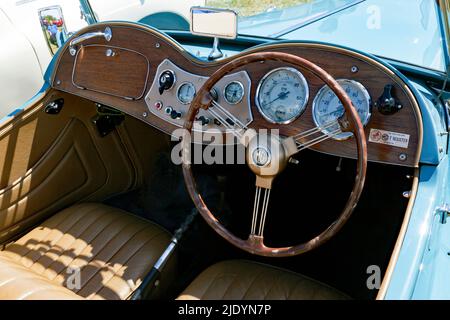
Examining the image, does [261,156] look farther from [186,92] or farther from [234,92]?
[186,92]

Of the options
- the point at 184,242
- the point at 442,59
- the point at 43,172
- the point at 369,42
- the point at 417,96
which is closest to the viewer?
the point at 417,96

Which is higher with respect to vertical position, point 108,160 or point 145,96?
point 145,96

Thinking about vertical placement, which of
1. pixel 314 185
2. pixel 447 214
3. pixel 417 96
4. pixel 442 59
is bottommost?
pixel 314 185

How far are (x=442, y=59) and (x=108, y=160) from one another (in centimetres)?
176

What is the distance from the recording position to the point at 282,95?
1.78m

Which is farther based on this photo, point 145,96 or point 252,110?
point 145,96

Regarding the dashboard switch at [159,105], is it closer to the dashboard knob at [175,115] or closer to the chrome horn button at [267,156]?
the dashboard knob at [175,115]

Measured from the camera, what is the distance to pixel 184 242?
103 inches

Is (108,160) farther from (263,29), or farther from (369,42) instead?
(369,42)

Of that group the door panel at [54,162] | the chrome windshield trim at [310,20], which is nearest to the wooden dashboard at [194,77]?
the door panel at [54,162]

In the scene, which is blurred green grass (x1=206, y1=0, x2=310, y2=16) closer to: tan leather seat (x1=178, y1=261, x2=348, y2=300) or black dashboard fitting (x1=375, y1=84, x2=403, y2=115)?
black dashboard fitting (x1=375, y1=84, x2=403, y2=115)

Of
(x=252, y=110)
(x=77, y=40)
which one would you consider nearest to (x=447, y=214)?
(x=252, y=110)

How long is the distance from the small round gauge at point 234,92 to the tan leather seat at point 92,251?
744 millimetres

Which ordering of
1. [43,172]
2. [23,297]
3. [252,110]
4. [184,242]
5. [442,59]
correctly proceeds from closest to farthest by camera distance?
[23,297]
[252,110]
[442,59]
[43,172]
[184,242]
